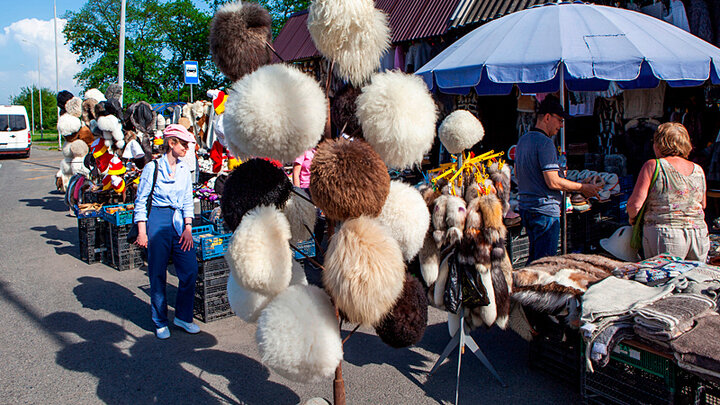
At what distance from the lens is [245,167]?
204cm

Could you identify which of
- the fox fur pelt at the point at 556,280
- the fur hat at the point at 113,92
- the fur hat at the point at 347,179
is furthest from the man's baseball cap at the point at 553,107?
the fur hat at the point at 113,92

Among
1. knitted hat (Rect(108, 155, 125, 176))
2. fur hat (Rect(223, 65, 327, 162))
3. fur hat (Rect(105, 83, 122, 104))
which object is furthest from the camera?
fur hat (Rect(105, 83, 122, 104))

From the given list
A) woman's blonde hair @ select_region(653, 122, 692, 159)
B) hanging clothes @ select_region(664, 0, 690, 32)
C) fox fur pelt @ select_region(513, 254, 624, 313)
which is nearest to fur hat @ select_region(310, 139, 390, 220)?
fox fur pelt @ select_region(513, 254, 624, 313)

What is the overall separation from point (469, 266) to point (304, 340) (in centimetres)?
162

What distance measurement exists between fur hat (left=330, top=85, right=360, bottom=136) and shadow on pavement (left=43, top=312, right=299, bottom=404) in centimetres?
212

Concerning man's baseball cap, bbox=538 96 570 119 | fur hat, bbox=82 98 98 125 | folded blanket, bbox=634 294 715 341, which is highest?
fur hat, bbox=82 98 98 125

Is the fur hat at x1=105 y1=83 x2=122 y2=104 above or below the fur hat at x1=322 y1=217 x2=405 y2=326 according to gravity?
above

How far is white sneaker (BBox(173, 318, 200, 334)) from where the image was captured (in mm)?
4391

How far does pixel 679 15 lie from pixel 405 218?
6.43 metres

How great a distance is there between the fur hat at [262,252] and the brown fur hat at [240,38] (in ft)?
2.11

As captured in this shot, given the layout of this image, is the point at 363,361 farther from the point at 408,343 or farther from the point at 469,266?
the point at 408,343

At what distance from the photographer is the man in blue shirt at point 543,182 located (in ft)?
12.8

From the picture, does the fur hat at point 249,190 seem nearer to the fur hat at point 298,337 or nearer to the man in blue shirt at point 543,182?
the fur hat at point 298,337

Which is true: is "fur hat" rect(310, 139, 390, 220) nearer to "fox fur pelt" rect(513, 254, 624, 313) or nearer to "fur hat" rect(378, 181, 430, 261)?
"fur hat" rect(378, 181, 430, 261)
